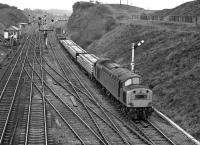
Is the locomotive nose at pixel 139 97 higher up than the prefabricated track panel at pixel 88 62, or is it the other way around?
the prefabricated track panel at pixel 88 62

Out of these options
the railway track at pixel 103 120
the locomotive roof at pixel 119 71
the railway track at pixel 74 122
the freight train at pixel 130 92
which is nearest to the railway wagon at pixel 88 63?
the railway track at pixel 103 120

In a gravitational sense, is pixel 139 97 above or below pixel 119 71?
below

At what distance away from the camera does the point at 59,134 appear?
928 inches

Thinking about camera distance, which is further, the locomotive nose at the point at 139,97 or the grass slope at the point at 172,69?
the grass slope at the point at 172,69

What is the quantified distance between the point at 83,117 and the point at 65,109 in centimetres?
287

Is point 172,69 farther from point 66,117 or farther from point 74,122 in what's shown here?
point 74,122

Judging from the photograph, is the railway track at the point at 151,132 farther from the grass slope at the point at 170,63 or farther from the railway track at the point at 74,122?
the railway track at the point at 74,122

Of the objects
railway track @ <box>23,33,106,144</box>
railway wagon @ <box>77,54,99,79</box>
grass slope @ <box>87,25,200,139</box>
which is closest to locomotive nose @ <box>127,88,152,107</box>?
grass slope @ <box>87,25,200,139</box>

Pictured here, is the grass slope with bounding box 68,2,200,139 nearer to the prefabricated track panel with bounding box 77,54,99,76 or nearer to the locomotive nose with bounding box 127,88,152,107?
the locomotive nose with bounding box 127,88,152,107

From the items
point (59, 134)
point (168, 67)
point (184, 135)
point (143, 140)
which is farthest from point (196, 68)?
point (59, 134)

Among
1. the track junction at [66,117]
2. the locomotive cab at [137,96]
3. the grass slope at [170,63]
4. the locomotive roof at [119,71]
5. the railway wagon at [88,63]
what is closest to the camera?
the track junction at [66,117]

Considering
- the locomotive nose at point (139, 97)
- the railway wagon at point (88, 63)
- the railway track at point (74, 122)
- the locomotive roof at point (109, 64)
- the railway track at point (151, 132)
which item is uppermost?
the locomotive roof at point (109, 64)

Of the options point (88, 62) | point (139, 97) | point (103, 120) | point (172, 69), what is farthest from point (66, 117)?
point (88, 62)

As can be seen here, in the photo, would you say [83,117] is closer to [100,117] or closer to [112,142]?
[100,117]
